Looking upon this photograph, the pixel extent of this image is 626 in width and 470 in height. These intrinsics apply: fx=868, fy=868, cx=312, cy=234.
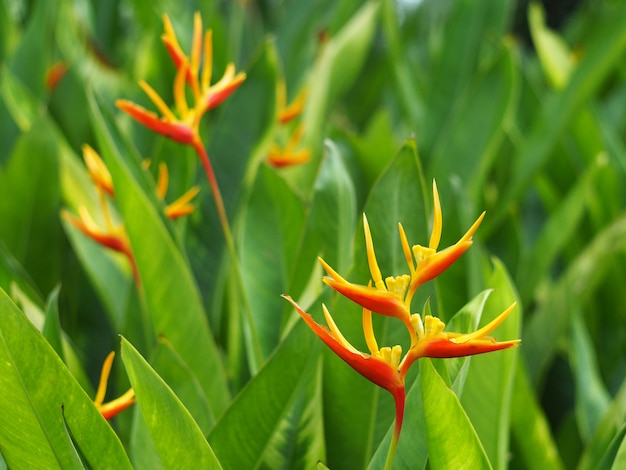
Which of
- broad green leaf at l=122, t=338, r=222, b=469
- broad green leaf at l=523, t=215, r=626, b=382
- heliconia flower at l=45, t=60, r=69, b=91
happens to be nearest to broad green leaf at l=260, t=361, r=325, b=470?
broad green leaf at l=122, t=338, r=222, b=469

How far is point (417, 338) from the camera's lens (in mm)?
468

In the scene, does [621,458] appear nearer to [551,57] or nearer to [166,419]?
[166,419]

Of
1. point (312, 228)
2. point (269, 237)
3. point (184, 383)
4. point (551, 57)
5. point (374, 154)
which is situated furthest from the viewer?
point (551, 57)

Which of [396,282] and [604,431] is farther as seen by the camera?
[604,431]

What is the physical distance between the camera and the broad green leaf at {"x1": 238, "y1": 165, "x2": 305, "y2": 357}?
2.87 ft

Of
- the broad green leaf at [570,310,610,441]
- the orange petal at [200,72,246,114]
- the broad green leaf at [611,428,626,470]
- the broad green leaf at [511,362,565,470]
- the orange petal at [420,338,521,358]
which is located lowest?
the broad green leaf at [570,310,610,441]

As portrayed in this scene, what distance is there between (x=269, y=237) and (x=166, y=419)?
385 mm

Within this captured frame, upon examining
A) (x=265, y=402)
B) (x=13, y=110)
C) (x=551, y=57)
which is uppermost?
(x=13, y=110)

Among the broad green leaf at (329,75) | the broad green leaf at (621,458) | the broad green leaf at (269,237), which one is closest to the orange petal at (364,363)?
the broad green leaf at (621,458)

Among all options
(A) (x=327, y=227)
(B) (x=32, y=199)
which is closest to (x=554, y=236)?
(A) (x=327, y=227)

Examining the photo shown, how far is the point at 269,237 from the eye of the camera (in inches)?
→ 35.5

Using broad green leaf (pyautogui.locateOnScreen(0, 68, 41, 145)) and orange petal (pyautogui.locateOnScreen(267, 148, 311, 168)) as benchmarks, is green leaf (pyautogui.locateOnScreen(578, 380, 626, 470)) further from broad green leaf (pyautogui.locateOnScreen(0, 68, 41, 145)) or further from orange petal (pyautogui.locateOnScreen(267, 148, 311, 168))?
broad green leaf (pyautogui.locateOnScreen(0, 68, 41, 145))

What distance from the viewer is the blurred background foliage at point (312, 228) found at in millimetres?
680

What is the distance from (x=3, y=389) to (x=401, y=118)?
52.3 inches
